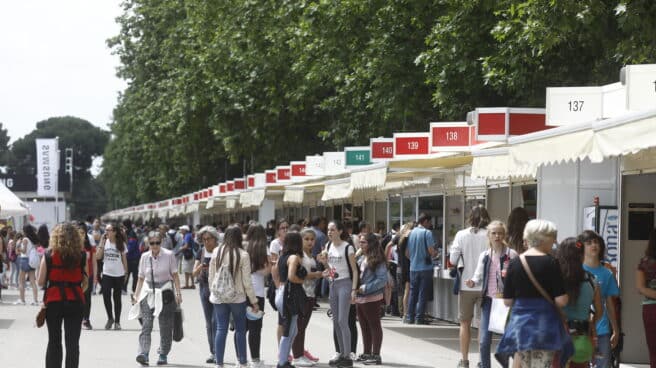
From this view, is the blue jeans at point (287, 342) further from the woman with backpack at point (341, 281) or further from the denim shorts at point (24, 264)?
the denim shorts at point (24, 264)

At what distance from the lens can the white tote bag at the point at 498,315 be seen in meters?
11.4

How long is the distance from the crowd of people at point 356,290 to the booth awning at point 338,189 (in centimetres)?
563

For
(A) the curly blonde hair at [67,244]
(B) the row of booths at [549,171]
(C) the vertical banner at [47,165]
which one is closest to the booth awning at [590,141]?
(B) the row of booths at [549,171]

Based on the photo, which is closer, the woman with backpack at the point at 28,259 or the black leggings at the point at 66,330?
the black leggings at the point at 66,330

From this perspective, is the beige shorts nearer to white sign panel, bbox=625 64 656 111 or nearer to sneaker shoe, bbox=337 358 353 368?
sneaker shoe, bbox=337 358 353 368

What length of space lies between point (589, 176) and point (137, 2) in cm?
4250

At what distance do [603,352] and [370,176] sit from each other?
9.30 metres

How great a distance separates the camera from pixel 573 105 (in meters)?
14.5

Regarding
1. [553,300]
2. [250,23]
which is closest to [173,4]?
[250,23]

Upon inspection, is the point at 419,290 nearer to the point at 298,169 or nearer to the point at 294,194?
the point at 294,194

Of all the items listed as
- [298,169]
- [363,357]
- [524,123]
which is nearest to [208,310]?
[363,357]

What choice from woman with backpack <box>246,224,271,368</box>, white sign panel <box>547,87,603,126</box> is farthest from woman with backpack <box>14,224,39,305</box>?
white sign panel <box>547,87,603,126</box>

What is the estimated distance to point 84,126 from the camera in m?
180

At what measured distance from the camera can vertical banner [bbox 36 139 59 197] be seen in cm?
6819
